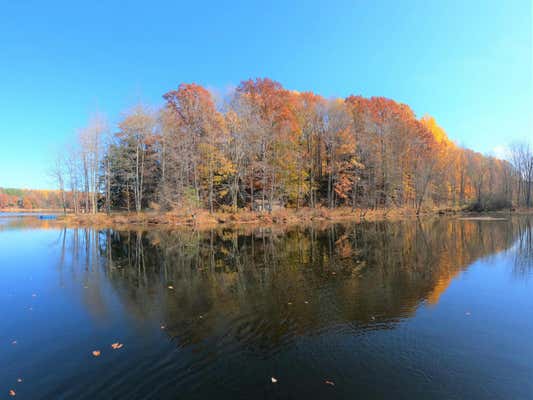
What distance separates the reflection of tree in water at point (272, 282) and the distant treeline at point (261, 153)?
737 inches

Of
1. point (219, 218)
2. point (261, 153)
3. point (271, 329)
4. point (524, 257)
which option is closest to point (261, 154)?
point (261, 153)

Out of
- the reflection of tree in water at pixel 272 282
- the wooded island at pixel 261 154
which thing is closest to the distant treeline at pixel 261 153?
A: the wooded island at pixel 261 154

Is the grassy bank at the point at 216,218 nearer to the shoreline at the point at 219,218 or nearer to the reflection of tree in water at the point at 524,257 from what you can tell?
the shoreline at the point at 219,218

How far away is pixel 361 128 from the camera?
41688 millimetres

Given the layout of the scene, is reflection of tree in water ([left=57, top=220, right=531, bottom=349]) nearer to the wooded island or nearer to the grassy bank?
the grassy bank

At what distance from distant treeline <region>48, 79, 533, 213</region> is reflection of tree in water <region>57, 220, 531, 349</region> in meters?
18.7

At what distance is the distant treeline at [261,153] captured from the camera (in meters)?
34.6

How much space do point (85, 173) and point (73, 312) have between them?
147ft

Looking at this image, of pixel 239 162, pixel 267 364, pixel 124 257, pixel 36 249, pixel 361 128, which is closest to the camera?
pixel 267 364

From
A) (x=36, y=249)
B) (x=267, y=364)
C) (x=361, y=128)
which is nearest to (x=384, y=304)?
(x=267, y=364)

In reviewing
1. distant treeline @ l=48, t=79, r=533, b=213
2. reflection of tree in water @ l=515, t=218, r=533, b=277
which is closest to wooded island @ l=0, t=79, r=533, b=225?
distant treeline @ l=48, t=79, r=533, b=213

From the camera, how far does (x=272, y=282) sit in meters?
9.73

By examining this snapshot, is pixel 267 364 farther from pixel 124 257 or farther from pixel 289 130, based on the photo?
pixel 289 130

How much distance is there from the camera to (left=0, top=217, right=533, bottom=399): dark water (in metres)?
4.21
